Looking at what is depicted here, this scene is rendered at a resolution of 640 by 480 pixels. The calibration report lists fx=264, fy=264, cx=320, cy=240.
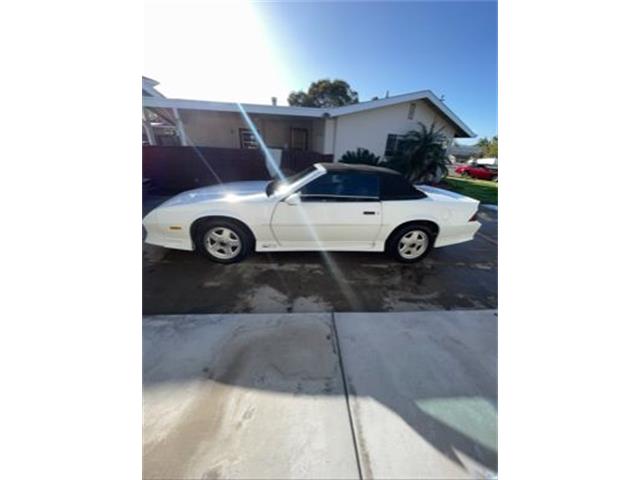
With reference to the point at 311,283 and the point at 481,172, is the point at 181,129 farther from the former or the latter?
the point at 481,172

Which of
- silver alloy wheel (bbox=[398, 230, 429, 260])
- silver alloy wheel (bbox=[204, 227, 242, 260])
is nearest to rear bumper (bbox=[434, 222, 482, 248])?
silver alloy wheel (bbox=[398, 230, 429, 260])

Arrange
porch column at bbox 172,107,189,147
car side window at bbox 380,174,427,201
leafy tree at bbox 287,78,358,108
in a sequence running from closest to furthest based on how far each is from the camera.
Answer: car side window at bbox 380,174,427,201
porch column at bbox 172,107,189,147
leafy tree at bbox 287,78,358,108

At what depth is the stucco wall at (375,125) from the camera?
34.8 feet

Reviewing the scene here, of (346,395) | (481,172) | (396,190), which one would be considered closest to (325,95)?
(481,172)

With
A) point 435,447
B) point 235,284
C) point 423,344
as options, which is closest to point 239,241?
point 235,284

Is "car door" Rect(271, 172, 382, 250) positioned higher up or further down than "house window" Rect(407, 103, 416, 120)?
further down

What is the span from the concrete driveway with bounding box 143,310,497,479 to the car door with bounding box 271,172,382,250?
1148mm

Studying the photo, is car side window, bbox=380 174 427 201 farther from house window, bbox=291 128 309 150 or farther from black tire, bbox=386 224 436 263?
house window, bbox=291 128 309 150

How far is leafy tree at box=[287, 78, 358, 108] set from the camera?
34.2 metres

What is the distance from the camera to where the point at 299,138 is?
1223 cm
